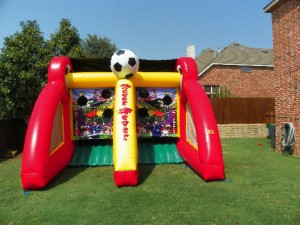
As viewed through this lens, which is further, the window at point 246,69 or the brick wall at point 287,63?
the window at point 246,69

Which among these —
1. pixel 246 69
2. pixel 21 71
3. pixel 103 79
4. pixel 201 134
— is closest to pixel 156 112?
pixel 103 79

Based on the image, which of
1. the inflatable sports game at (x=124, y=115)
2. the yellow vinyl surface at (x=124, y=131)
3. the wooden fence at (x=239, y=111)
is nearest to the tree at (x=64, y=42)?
the inflatable sports game at (x=124, y=115)

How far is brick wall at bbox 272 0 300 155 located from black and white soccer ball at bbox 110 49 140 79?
215 inches

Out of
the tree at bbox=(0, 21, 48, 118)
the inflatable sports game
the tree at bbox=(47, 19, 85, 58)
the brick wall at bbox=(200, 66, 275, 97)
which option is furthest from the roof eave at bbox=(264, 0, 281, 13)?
the brick wall at bbox=(200, 66, 275, 97)

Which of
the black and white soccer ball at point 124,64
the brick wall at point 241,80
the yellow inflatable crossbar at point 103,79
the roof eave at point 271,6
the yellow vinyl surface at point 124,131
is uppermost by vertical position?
the roof eave at point 271,6

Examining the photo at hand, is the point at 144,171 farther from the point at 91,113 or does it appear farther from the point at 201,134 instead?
the point at 91,113

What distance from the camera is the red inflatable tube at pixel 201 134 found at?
618 centimetres

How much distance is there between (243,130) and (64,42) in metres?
10.6

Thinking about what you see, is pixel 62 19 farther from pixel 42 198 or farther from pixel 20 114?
pixel 42 198

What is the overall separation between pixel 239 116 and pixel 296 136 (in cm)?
755

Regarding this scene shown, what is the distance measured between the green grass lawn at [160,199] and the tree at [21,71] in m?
5.81

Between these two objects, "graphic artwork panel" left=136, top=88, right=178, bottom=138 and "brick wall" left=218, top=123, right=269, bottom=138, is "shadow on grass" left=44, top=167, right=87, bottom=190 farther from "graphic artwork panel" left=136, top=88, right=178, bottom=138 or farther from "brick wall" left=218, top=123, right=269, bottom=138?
"brick wall" left=218, top=123, right=269, bottom=138

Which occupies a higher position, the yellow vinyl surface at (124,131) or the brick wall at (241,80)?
the brick wall at (241,80)

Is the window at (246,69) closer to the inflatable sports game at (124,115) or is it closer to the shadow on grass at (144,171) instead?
the inflatable sports game at (124,115)
